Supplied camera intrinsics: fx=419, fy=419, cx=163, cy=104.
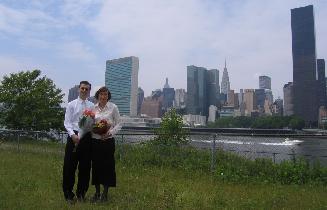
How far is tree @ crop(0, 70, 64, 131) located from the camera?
2652 centimetres

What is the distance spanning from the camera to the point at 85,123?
18.7 ft

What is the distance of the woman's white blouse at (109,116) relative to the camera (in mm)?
5892

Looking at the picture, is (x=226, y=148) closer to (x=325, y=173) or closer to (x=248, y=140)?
(x=248, y=140)

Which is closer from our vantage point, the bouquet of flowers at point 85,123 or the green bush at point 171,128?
the bouquet of flowers at point 85,123

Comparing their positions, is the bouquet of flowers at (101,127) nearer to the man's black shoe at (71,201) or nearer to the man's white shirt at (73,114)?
the man's white shirt at (73,114)

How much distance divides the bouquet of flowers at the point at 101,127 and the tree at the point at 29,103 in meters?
21.4

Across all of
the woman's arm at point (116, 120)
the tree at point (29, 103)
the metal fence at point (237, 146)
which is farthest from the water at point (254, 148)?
the tree at point (29, 103)

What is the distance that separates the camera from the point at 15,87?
90.6 ft

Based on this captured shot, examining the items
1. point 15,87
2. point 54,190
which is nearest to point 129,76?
point 15,87

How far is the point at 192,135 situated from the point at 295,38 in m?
139

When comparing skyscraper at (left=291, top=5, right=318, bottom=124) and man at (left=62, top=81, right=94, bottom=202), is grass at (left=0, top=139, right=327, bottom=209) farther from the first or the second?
skyscraper at (left=291, top=5, right=318, bottom=124)

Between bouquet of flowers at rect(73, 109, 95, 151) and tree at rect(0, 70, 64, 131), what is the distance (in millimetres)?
21357

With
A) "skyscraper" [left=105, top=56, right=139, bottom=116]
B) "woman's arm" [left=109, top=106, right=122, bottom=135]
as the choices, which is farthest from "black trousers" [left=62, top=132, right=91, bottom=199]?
"skyscraper" [left=105, top=56, right=139, bottom=116]

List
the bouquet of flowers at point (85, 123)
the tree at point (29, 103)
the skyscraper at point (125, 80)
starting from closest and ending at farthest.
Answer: the bouquet of flowers at point (85, 123)
the tree at point (29, 103)
the skyscraper at point (125, 80)
